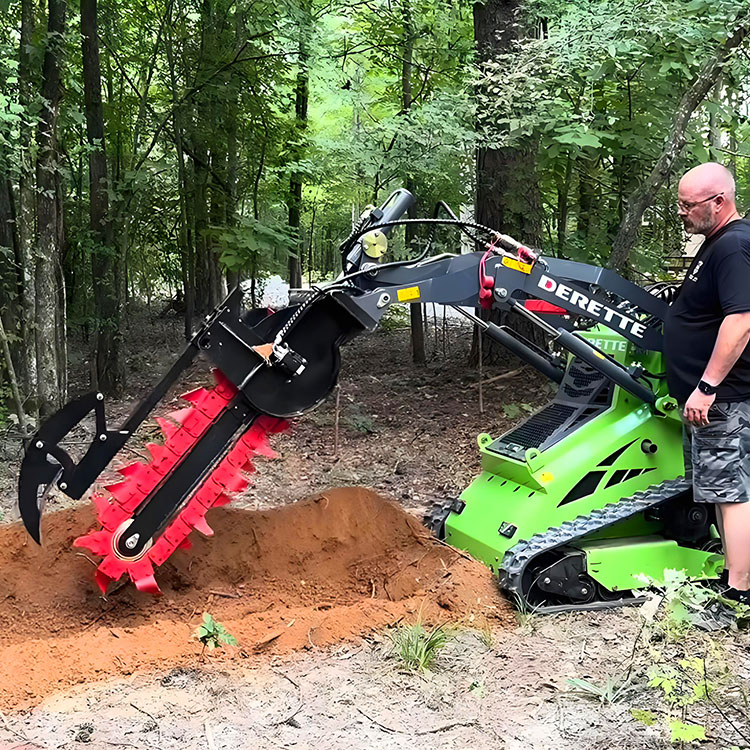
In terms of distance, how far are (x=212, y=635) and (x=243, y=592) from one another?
0.86 meters

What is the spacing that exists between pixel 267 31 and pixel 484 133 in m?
3.39

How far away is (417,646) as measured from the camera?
352 cm

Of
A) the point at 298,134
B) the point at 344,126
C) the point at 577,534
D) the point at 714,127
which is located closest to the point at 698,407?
the point at 577,534

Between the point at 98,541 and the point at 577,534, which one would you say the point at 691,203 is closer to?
the point at 577,534

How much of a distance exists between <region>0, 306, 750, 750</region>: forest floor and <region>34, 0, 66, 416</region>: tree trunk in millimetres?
1067

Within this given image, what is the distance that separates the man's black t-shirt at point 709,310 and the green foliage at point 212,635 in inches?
96.4

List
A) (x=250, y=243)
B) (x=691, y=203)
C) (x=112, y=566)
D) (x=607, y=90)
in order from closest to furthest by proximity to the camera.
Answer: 1. (x=691, y=203)
2. (x=112, y=566)
3. (x=607, y=90)
4. (x=250, y=243)

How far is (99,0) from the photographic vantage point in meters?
9.59

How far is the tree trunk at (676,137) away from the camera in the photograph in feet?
19.3

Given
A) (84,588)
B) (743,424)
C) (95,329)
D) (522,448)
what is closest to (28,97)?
(95,329)

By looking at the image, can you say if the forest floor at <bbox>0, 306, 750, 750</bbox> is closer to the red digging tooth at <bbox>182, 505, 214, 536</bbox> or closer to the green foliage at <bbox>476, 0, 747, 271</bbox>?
the red digging tooth at <bbox>182, 505, 214, 536</bbox>

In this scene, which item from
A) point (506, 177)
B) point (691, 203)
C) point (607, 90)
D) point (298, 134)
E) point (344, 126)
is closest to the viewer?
point (691, 203)

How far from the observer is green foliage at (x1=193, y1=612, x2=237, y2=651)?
3.63m

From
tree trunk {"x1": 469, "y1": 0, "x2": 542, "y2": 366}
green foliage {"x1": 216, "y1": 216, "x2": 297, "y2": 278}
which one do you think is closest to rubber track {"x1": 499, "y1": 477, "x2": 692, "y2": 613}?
tree trunk {"x1": 469, "y1": 0, "x2": 542, "y2": 366}
